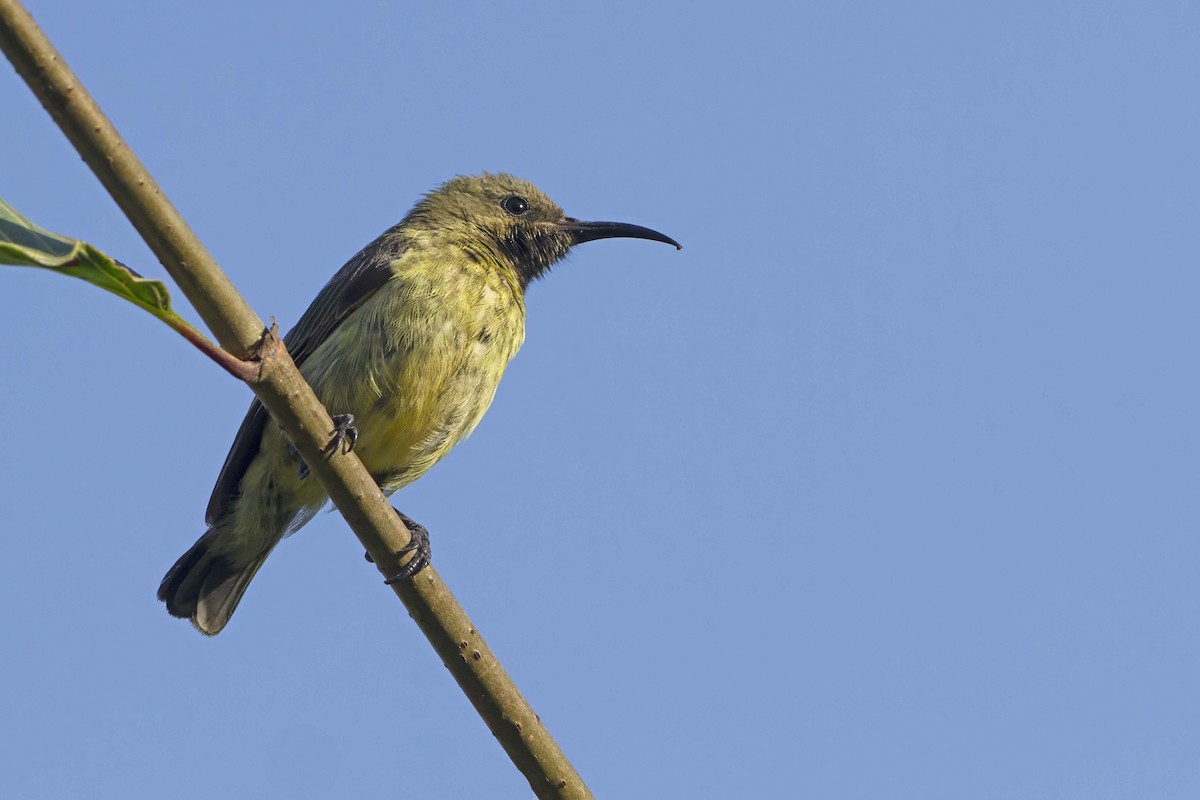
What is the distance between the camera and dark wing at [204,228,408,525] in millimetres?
6363

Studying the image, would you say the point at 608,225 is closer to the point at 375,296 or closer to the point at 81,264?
the point at 375,296

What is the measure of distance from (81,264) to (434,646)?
1574 mm

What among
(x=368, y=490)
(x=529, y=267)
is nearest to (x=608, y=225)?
(x=529, y=267)

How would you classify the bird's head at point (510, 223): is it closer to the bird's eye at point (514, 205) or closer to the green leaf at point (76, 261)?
the bird's eye at point (514, 205)

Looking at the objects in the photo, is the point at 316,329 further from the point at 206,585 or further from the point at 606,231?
the point at 606,231

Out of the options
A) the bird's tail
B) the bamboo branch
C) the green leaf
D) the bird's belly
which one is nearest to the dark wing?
the bird's tail

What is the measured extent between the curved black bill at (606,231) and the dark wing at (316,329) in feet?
5.01

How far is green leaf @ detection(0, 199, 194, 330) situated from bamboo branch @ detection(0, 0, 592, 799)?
10cm

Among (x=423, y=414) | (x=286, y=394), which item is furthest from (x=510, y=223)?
(x=286, y=394)

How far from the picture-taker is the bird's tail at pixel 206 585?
6.57m

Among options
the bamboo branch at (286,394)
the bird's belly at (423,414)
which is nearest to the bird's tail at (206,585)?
the bird's belly at (423,414)

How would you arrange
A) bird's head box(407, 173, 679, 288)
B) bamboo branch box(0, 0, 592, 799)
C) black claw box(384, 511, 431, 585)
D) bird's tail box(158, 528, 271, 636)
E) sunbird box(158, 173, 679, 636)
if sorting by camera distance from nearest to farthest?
bamboo branch box(0, 0, 592, 799) → black claw box(384, 511, 431, 585) → sunbird box(158, 173, 679, 636) → bird's tail box(158, 528, 271, 636) → bird's head box(407, 173, 679, 288)

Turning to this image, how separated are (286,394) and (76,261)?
73 centimetres

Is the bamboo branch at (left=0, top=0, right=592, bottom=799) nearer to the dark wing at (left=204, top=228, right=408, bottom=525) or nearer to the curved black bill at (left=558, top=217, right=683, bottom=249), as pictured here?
the dark wing at (left=204, top=228, right=408, bottom=525)
